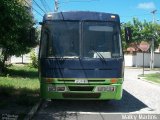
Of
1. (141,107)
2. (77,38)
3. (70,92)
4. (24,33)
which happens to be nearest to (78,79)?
(70,92)

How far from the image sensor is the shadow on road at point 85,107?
12.9m

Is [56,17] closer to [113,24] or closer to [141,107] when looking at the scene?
[113,24]

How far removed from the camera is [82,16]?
13703mm

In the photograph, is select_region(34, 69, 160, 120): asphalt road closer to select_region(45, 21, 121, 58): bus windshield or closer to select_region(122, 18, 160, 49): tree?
select_region(45, 21, 121, 58): bus windshield

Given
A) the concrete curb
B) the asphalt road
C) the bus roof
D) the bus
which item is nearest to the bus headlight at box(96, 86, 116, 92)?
the bus

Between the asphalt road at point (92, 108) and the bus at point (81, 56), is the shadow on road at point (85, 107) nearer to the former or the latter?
the asphalt road at point (92, 108)

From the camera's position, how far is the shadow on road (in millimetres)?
12867

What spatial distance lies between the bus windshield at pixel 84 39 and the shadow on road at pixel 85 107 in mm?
1771

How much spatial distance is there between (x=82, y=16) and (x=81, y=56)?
4.49 feet

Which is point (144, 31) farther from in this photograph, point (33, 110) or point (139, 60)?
point (33, 110)

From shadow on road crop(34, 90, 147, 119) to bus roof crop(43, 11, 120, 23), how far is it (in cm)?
293

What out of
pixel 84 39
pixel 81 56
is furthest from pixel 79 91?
pixel 84 39

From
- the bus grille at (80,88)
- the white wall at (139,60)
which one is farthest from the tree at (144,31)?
the bus grille at (80,88)

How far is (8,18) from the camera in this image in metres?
13.3
